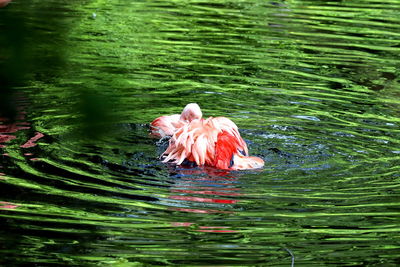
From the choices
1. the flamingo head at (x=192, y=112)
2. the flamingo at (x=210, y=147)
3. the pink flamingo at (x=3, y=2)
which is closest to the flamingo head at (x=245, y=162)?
the flamingo at (x=210, y=147)

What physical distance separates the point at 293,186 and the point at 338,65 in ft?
15.8

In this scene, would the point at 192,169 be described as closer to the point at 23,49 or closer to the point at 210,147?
the point at 210,147

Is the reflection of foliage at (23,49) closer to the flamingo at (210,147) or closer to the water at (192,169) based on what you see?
the water at (192,169)

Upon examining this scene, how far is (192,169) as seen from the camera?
5.67 m

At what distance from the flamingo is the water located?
0.10m

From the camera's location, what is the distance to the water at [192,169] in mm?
1691

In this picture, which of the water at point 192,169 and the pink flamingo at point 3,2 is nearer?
the pink flamingo at point 3,2

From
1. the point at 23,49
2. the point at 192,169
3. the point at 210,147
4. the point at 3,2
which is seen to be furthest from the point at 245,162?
the point at 23,49

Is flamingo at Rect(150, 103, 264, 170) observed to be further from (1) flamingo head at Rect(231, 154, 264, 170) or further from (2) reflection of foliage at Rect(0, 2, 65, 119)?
(2) reflection of foliage at Rect(0, 2, 65, 119)

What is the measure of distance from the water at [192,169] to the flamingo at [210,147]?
0.34 ft

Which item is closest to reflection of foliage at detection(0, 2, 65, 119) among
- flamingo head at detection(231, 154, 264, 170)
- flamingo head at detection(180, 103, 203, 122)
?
flamingo head at detection(231, 154, 264, 170)

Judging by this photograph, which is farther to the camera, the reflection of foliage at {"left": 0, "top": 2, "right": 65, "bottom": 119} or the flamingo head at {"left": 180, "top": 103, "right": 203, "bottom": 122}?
the flamingo head at {"left": 180, "top": 103, "right": 203, "bottom": 122}

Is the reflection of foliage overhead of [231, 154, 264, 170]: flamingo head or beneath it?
overhead

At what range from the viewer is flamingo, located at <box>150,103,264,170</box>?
563 centimetres
